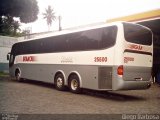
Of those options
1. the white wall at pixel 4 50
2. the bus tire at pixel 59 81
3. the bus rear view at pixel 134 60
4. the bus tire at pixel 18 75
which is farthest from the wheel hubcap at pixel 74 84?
the white wall at pixel 4 50

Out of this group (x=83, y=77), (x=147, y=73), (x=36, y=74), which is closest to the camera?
(x=147, y=73)

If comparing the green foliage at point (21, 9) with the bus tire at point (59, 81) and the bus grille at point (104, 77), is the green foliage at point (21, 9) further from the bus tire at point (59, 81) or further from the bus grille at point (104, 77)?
the bus grille at point (104, 77)

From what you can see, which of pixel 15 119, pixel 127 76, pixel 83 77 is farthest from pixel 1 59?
pixel 15 119

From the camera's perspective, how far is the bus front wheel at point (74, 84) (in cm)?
1408

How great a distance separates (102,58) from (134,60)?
137 centimetres

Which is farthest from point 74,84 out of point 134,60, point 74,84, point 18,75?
point 18,75

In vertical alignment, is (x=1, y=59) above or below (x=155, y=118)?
above

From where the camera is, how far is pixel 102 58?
12.4 meters

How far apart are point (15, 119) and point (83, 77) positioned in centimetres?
640

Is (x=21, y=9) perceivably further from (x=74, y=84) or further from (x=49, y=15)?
(x=49, y=15)

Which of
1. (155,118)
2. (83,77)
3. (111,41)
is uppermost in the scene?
(111,41)

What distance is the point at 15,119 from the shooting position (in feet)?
24.8

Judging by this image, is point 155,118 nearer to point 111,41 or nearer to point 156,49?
point 111,41

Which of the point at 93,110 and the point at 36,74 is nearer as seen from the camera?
the point at 93,110
